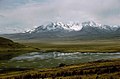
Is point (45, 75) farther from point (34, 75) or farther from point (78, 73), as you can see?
point (78, 73)

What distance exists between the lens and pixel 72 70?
88000mm

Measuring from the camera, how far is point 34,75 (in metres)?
84.1

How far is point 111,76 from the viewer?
2894 inches

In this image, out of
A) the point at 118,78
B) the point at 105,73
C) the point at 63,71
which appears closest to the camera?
the point at 118,78

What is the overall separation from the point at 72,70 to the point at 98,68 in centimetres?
889

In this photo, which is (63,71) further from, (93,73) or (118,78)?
(118,78)

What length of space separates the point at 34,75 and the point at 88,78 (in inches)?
780

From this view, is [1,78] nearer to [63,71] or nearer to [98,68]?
[63,71]

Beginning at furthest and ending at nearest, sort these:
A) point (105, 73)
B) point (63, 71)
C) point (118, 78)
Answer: point (63, 71), point (105, 73), point (118, 78)

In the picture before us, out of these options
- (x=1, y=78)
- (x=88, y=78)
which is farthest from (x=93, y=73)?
(x=1, y=78)

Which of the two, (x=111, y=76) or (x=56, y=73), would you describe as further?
(x=56, y=73)

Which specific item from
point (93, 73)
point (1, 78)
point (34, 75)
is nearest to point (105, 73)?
point (93, 73)

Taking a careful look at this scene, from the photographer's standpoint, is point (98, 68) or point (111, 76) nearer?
point (111, 76)

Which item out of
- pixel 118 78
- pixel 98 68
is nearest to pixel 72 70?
pixel 98 68
